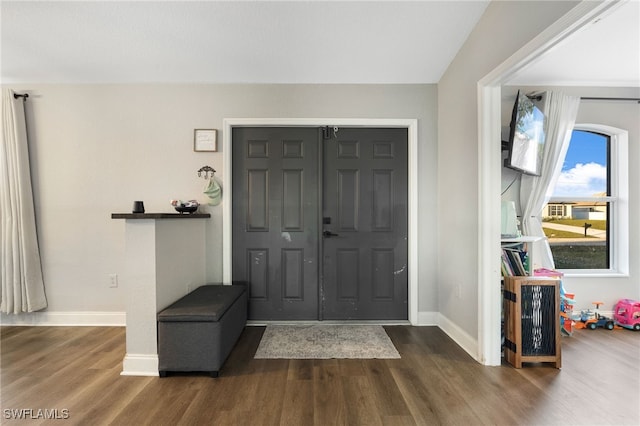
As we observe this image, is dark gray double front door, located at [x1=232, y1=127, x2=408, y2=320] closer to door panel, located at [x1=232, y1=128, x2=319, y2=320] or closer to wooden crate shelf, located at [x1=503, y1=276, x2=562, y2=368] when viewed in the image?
door panel, located at [x1=232, y1=128, x2=319, y2=320]

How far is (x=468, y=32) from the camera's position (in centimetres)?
237

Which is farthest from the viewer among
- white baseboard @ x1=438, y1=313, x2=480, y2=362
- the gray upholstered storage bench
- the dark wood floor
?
white baseboard @ x1=438, y1=313, x2=480, y2=362

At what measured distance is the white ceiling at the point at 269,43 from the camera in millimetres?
2090

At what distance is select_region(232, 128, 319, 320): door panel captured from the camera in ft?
10.2

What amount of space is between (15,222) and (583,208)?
612 cm

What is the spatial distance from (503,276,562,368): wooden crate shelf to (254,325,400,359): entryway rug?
918 millimetres

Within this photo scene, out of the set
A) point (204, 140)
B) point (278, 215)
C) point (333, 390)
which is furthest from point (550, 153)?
point (204, 140)

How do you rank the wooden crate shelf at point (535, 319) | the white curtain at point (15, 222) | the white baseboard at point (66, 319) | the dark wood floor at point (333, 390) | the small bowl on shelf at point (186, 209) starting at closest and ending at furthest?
the dark wood floor at point (333, 390), the wooden crate shelf at point (535, 319), the small bowl on shelf at point (186, 209), the white curtain at point (15, 222), the white baseboard at point (66, 319)

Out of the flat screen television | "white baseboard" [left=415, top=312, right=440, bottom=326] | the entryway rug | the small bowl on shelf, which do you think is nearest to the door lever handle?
the entryway rug

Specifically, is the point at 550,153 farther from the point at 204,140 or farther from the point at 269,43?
the point at 204,140

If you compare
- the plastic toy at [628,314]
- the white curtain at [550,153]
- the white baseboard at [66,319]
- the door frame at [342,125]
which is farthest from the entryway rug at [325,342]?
the plastic toy at [628,314]

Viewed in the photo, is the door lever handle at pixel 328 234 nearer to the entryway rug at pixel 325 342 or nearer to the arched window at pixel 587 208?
the entryway rug at pixel 325 342

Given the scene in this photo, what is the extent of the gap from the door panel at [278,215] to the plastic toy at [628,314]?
10.4 feet

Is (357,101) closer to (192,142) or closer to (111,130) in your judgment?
(192,142)
